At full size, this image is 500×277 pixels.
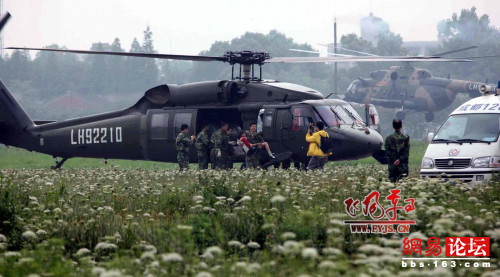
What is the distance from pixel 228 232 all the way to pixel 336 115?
12.2 meters

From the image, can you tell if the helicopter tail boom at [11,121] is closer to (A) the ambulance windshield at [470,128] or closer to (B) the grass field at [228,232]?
(B) the grass field at [228,232]

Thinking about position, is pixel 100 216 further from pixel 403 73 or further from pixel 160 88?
pixel 403 73

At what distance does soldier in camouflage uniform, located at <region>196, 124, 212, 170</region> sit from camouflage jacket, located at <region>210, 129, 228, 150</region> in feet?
1.33

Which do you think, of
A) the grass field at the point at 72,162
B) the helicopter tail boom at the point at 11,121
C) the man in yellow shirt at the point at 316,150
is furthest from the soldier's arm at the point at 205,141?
the grass field at the point at 72,162

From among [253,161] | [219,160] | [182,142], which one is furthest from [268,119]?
[182,142]

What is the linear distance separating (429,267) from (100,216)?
5.06 m

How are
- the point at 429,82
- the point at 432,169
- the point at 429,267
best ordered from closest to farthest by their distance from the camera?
1. the point at 429,267
2. the point at 432,169
3. the point at 429,82

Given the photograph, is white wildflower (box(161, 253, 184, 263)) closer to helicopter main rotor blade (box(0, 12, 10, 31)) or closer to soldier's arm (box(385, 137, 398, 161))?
soldier's arm (box(385, 137, 398, 161))

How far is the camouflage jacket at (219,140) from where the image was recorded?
73.9 feet

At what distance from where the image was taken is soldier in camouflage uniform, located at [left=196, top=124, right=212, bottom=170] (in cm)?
2309

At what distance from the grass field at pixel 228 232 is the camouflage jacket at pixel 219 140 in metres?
7.34

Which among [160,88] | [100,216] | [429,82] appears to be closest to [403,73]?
[429,82]

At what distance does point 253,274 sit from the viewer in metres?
8.22

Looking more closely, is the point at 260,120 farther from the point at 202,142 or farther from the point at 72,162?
the point at 72,162
